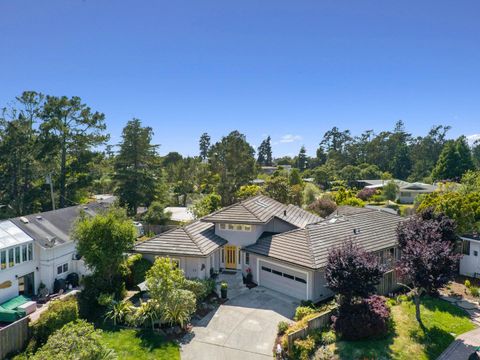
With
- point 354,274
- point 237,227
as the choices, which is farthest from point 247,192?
point 354,274

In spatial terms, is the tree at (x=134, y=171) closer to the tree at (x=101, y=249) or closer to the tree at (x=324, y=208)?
the tree at (x=324, y=208)

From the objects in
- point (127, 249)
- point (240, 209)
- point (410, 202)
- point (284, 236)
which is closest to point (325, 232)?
point (284, 236)

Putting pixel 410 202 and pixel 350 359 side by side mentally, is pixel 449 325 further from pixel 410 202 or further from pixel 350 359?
pixel 410 202

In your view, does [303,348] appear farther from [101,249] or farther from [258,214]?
[101,249]

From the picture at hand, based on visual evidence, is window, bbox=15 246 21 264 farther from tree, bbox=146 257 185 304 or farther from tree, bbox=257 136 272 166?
tree, bbox=257 136 272 166

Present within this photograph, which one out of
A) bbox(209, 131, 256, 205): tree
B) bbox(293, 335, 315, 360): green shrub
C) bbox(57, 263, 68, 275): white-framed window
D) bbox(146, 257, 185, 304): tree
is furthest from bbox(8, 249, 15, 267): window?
bbox(209, 131, 256, 205): tree
